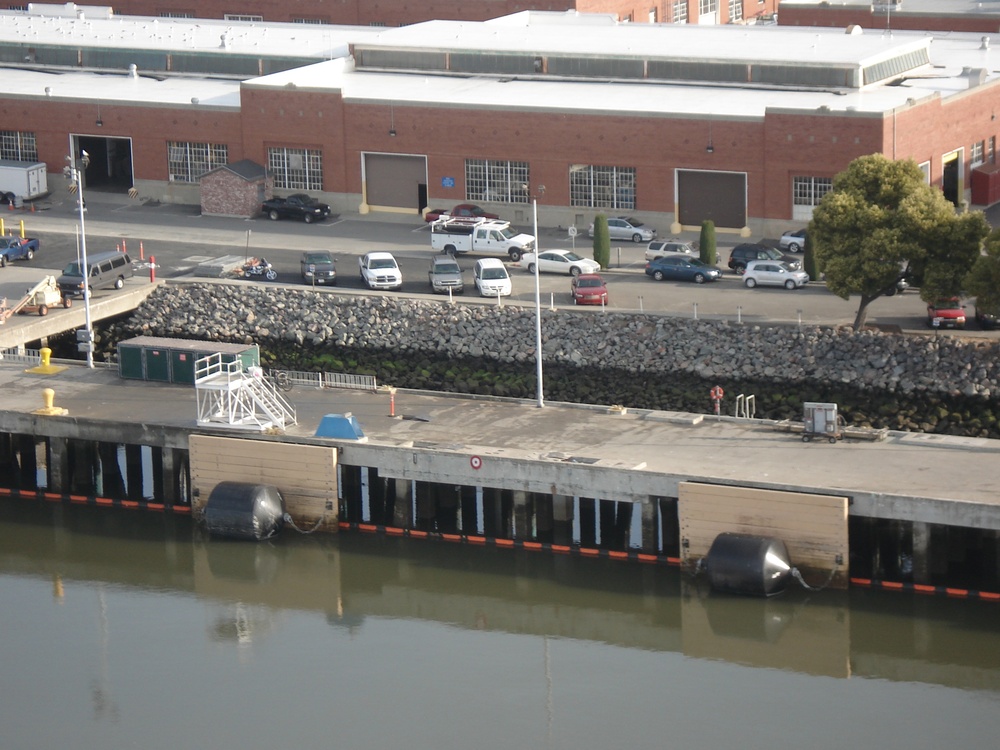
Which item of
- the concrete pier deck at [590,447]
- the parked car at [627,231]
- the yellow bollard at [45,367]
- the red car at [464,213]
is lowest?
the concrete pier deck at [590,447]

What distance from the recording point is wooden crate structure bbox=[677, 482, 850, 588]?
50.3 metres

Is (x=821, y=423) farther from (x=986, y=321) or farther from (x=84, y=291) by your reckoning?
(x=84, y=291)

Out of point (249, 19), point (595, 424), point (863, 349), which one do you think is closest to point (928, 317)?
point (863, 349)

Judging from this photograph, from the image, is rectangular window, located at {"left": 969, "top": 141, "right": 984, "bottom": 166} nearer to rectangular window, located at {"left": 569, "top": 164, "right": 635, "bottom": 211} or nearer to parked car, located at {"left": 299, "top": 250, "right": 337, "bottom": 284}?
rectangular window, located at {"left": 569, "top": 164, "right": 635, "bottom": 211}

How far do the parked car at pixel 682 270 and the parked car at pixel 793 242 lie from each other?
3858 mm

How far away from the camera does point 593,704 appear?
46.7 metres

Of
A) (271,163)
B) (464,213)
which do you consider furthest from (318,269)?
(271,163)

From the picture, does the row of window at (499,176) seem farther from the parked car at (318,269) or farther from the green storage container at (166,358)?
the green storage container at (166,358)

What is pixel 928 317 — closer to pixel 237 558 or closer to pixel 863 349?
pixel 863 349

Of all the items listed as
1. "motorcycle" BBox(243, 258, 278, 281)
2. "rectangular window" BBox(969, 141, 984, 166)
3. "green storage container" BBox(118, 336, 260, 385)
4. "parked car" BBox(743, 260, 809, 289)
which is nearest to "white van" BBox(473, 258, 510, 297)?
"motorcycle" BBox(243, 258, 278, 281)

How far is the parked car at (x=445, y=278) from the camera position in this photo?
71.4 metres

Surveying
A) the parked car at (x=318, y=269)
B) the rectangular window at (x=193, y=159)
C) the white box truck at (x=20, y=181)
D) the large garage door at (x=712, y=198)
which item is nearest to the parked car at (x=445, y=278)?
the parked car at (x=318, y=269)

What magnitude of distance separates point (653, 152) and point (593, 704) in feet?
119

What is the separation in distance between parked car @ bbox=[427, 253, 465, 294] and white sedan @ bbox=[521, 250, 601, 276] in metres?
3.09
